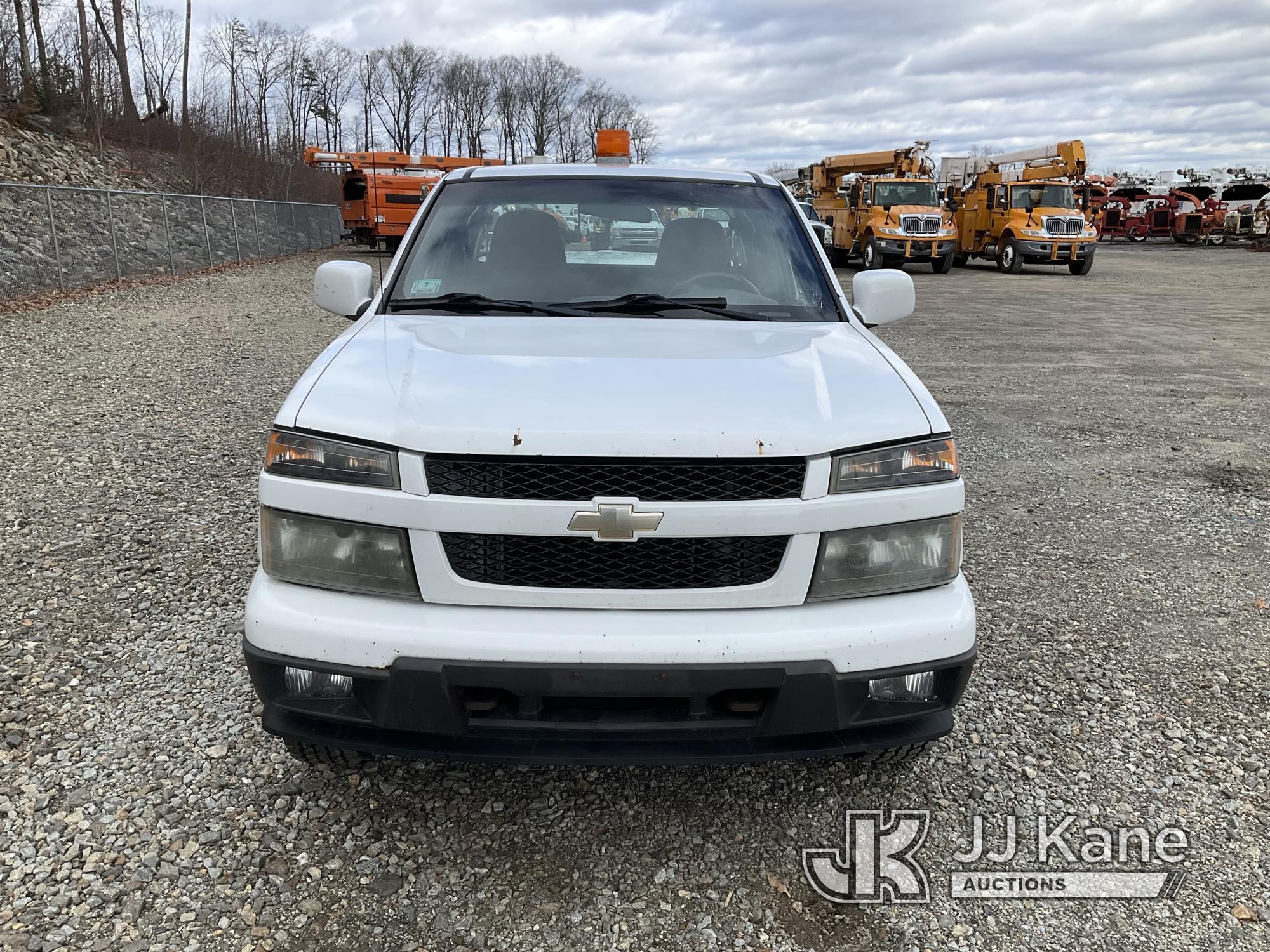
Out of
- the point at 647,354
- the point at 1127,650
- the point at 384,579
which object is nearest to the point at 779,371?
the point at 647,354

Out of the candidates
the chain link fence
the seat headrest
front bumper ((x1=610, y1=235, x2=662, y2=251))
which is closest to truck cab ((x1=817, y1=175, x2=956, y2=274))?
the chain link fence

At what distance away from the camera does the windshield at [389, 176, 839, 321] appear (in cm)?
331

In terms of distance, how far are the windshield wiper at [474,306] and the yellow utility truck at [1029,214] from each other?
23507 millimetres

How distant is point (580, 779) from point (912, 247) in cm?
2283

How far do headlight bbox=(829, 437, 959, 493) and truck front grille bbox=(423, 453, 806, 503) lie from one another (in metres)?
0.18

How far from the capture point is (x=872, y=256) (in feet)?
78.5

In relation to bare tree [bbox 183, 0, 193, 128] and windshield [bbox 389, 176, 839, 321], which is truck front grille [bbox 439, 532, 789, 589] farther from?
bare tree [bbox 183, 0, 193, 128]

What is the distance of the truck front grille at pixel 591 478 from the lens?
6.98 feet

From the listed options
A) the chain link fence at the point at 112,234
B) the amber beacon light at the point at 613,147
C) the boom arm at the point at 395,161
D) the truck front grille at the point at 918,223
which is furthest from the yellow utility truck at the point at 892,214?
the amber beacon light at the point at 613,147

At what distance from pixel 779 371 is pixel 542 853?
1461 mm

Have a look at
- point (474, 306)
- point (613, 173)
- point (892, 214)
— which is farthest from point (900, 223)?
point (474, 306)

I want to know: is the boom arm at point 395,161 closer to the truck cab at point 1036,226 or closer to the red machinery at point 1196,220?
the truck cab at point 1036,226

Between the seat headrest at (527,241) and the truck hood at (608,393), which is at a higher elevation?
the seat headrest at (527,241)

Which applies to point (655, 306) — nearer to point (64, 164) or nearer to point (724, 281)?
point (724, 281)
